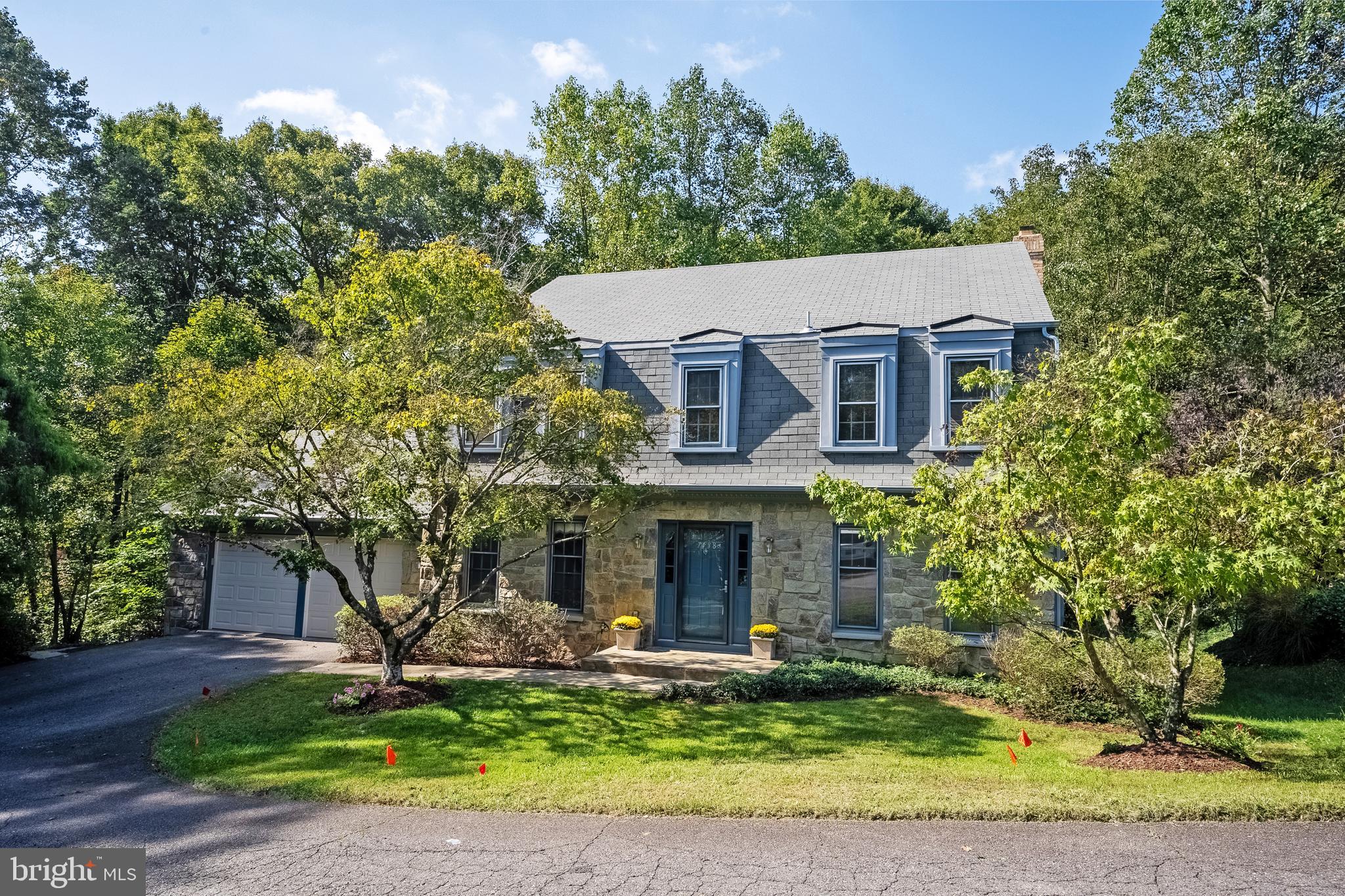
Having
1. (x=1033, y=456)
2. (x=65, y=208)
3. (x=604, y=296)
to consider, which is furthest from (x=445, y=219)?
(x=1033, y=456)

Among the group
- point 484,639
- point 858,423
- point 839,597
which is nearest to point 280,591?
point 484,639

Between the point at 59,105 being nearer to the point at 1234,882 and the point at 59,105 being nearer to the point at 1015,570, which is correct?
the point at 1015,570

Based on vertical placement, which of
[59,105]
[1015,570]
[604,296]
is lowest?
[1015,570]

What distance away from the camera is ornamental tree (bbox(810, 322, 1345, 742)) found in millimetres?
7273

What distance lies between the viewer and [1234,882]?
523 centimetres

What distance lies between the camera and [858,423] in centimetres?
1353

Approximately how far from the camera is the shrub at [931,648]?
39.8 ft

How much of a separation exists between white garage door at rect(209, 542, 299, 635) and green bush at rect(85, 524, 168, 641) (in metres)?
1.26

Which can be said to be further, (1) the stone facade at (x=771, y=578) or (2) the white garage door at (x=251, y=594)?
(2) the white garage door at (x=251, y=594)

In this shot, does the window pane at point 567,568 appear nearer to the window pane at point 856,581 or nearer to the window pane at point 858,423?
the window pane at point 856,581

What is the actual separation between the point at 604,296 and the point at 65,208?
21.7 meters

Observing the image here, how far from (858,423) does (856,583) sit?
270cm

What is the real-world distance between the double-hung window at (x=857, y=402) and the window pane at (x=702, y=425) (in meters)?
2.17

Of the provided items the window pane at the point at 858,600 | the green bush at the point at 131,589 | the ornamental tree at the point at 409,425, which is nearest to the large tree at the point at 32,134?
the green bush at the point at 131,589
